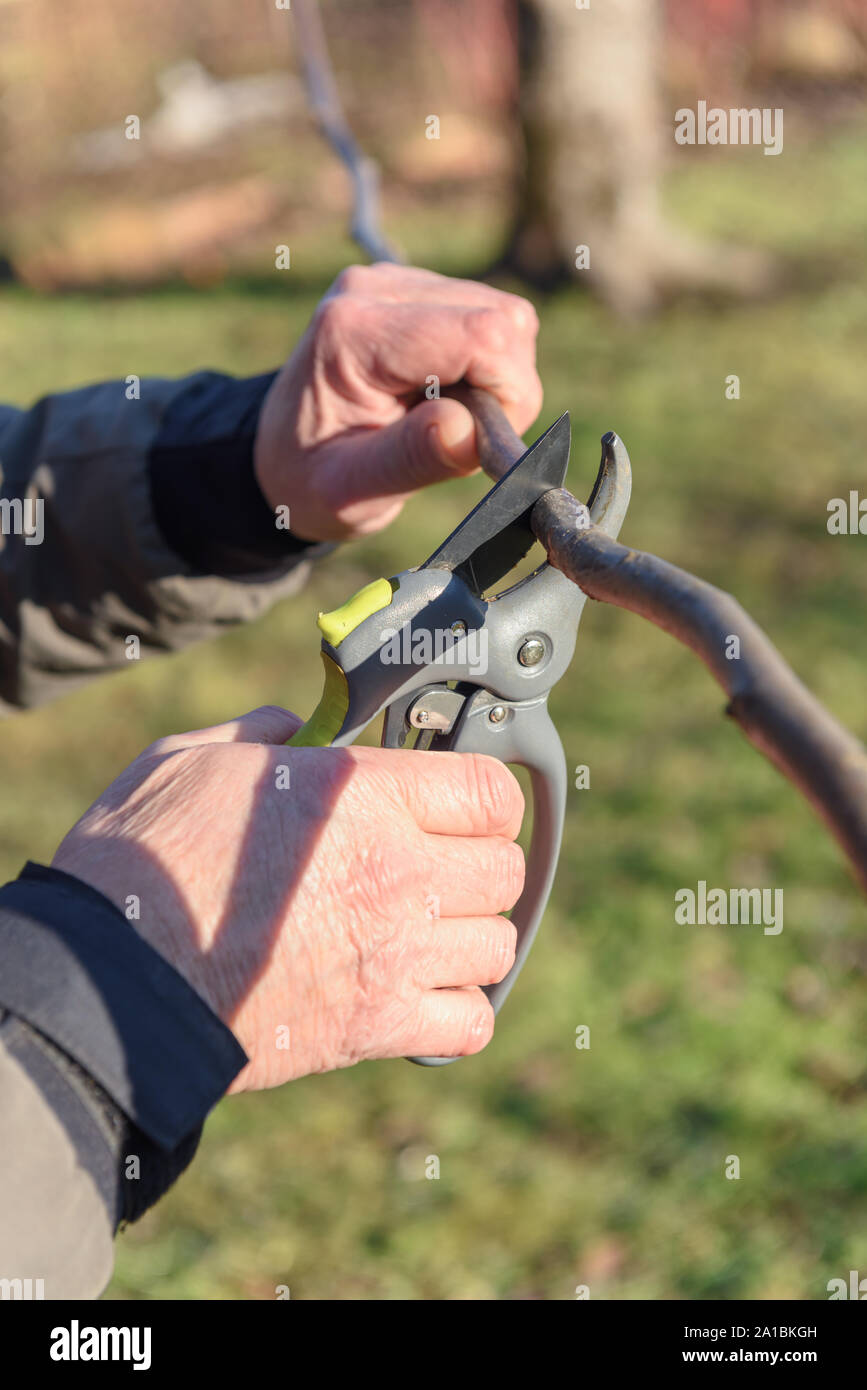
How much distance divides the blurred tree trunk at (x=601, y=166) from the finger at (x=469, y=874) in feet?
22.4

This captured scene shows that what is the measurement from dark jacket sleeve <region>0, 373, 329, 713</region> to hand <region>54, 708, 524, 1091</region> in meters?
1.01

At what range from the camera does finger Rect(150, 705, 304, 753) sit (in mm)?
1481

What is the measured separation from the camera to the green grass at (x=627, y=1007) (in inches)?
111

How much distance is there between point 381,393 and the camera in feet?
7.27

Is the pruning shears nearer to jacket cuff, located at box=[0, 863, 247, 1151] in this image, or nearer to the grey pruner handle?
the grey pruner handle

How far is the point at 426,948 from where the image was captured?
56.0 inches

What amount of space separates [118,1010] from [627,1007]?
2.42 metres

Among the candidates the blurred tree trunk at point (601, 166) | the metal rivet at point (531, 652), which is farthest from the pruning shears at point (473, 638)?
the blurred tree trunk at point (601, 166)

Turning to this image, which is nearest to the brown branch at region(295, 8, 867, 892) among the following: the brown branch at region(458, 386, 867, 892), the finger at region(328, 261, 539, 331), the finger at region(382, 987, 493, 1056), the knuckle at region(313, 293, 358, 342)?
the brown branch at region(458, 386, 867, 892)

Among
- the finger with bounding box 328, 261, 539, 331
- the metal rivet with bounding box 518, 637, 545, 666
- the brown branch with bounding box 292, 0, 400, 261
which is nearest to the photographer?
the metal rivet with bounding box 518, 637, 545, 666

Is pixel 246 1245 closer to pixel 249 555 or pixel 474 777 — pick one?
pixel 249 555

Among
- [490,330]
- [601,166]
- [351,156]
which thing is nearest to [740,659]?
[490,330]

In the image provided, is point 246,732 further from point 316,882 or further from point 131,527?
point 131,527

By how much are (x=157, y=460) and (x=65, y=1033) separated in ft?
4.85
